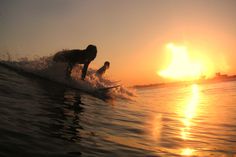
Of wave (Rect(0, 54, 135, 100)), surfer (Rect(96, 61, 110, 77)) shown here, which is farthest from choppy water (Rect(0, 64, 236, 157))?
surfer (Rect(96, 61, 110, 77))

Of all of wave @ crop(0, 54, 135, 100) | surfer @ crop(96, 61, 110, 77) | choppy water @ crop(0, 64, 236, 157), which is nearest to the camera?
choppy water @ crop(0, 64, 236, 157)

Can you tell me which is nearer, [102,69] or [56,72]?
[56,72]

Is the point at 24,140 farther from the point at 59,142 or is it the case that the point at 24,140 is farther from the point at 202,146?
the point at 202,146

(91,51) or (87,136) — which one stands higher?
(91,51)

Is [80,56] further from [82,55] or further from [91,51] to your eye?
[91,51]

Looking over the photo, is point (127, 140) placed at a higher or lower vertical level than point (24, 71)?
lower

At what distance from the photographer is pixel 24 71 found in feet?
68.9

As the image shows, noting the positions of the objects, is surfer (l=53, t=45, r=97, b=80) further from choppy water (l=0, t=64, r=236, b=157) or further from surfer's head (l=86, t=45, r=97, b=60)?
choppy water (l=0, t=64, r=236, b=157)

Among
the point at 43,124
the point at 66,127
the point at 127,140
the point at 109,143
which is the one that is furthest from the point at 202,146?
the point at 43,124

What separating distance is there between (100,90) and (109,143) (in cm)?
→ 1274

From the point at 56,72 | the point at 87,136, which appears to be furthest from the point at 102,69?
the point at 87,136

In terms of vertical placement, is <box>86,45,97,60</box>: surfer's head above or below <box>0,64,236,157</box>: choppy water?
above

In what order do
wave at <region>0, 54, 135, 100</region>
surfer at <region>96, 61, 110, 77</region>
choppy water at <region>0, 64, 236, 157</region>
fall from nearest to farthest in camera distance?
choppy water at <region>0, 64, 236, 157</region>, wave at <region>0, 54, 135, 100</region>, surfer at <region>96, 61, 110, 77</region>

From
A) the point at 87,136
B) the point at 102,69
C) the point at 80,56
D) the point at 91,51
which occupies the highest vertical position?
the point at 102,69
